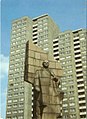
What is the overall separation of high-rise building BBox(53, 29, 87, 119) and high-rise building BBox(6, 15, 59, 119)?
506 cm

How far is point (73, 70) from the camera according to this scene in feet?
257

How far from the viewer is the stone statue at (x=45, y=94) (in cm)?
1456

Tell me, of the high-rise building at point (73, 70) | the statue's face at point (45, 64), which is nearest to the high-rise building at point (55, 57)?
the high-rise building at point (73, 70)

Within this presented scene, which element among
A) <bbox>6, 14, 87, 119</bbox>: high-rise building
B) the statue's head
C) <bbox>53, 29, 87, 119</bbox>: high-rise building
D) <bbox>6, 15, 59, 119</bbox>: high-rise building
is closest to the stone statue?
the statue's head

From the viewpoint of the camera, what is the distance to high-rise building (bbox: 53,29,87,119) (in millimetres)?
72500

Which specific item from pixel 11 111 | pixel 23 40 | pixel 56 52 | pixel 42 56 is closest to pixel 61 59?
pixel 56 52

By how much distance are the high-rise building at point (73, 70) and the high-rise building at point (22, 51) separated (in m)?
5.06

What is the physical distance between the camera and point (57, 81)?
1591 cm

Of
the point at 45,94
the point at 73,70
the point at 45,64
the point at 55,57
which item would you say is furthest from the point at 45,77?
the point at 55,57

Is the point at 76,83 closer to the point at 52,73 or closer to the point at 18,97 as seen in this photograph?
the point at 18,97

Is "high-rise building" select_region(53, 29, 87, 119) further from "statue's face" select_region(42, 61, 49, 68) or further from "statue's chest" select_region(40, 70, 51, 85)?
"statue's chest" select_region(40, 70, 51, 85)

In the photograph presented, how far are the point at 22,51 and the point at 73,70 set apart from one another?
70.7 ft

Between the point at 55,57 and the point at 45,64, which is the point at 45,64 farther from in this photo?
the point at 55,57

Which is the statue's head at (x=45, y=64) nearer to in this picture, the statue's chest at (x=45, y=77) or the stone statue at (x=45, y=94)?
the stone statue at (x=45, y=94)
